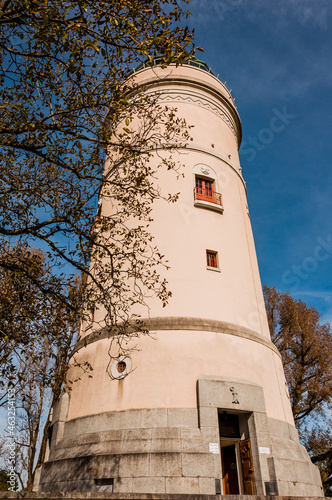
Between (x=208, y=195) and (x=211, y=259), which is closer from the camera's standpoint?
(x=211, y=259)

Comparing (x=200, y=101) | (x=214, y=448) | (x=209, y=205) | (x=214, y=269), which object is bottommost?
(x=214, y=448)

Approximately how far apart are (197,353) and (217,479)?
3.40 m

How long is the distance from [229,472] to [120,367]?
Answer: 15.9 ft

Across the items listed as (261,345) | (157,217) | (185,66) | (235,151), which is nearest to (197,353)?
(261,345)

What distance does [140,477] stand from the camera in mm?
9453

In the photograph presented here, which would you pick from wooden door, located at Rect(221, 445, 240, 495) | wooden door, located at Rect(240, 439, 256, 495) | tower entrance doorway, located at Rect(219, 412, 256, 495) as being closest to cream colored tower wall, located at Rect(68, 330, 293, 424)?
tower entrance doorway, located at Rect(219, 412, 256, 495)

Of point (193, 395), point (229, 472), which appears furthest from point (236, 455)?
point (193, 395)

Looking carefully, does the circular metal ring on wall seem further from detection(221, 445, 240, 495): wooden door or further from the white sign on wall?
detection(221, 445, 240, 495): wooden door

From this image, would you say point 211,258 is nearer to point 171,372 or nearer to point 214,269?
point 214,269

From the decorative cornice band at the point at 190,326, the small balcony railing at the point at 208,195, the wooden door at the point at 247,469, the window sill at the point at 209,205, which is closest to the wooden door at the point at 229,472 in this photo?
the wooden door at the point at 247,469

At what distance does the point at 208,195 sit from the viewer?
623 inches

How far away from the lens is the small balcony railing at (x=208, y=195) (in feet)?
50.0

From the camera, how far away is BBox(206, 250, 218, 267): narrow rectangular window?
14.1 m

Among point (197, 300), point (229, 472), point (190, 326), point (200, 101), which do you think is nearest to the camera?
point (229, 472)
